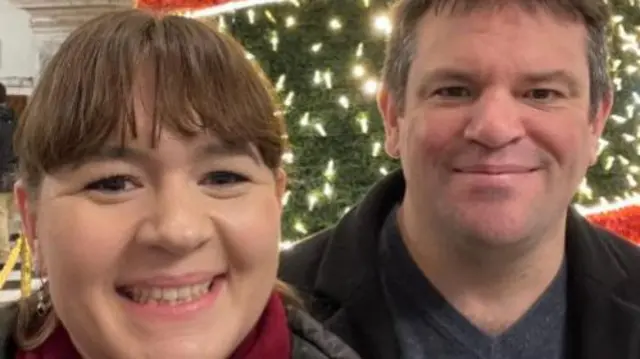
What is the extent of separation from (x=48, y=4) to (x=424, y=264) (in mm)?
7692

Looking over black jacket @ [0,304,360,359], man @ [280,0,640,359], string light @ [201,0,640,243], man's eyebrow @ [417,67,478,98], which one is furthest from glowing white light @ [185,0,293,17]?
black jacket @ [0,304,360,359]

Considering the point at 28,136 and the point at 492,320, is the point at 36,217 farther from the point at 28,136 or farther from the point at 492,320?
the point at 492,320

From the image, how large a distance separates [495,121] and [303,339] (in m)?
0.50

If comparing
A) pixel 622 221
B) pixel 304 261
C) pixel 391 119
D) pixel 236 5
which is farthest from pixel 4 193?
pixel 391 119

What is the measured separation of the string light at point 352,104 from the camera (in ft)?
10.3

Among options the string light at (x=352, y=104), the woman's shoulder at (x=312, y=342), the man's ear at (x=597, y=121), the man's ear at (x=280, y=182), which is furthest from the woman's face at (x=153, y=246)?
the string light at (x=352, y=104)

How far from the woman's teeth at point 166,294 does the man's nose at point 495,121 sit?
0.62m

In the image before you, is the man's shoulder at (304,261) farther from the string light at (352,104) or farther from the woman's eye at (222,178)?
the string light at (352,104)

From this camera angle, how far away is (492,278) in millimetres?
1609

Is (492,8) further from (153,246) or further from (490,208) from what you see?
(153,246)

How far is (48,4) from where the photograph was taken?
27.9 ft

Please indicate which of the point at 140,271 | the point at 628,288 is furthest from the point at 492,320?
the point at 140,271

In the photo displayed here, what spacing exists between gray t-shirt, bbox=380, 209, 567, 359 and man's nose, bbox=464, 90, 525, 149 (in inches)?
12.5

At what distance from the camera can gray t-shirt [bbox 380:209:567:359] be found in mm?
1554
